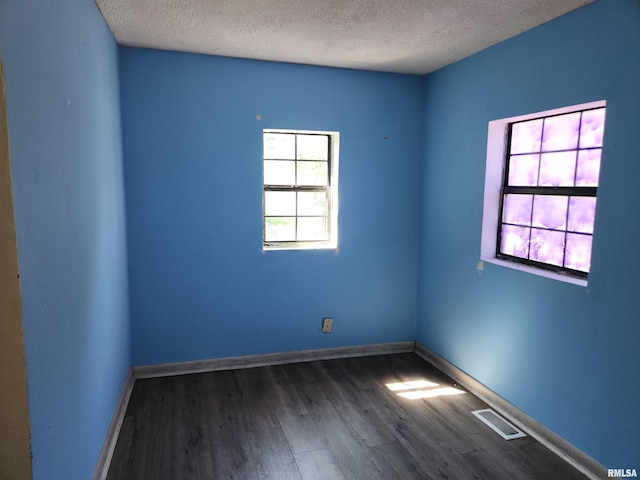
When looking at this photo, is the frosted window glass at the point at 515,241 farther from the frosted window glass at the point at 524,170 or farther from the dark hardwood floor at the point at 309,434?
the dark hardwood floor at the point at 309,434

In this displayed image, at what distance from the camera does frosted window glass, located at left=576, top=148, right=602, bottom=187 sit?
2410 millimetres

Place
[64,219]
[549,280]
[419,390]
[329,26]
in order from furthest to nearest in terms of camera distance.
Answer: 1. [419,390]
2. [329,26]
3. [549,280]
4. [64,219]

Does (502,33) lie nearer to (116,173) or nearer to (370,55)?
(370,55)

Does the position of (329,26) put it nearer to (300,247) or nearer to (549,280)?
(300,247)

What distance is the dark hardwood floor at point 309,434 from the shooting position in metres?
2.37

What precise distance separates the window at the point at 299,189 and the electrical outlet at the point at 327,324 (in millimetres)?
679

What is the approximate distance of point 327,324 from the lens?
3.88 m

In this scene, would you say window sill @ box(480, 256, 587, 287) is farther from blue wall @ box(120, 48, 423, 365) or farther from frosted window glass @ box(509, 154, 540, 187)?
blue wall @ box(120, 48, 423, 365)

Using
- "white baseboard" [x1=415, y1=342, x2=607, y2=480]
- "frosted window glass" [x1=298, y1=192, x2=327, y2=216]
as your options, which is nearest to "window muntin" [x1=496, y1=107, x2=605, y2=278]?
"white baseboard" [x1=415, y1=342, x2=607, y2=480]

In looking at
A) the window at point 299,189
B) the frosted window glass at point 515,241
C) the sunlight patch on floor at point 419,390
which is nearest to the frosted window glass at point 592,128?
the frosted window glass at point 515,241

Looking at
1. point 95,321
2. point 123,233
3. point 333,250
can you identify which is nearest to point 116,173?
point 123,233

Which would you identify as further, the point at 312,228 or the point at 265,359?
the point at 312,228

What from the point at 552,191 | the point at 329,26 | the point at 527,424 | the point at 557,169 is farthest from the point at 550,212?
the point at 329,26

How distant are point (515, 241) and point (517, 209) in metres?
0.23
